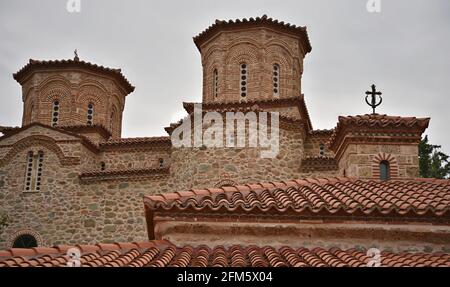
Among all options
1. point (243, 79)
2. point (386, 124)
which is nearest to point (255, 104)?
point (243, 79)

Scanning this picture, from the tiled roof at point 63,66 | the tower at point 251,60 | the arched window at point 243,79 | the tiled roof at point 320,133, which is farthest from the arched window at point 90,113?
the tiled roof at point 320,133

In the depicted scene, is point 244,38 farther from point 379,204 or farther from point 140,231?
point 379,204

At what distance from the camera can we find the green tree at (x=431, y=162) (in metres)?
25.6

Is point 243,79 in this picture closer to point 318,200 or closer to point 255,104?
point 255,104

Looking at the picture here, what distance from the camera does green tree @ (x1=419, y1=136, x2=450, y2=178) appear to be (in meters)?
25.6

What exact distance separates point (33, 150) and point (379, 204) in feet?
49.0

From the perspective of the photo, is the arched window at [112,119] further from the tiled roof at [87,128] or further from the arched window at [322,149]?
the arched window at [322,149]

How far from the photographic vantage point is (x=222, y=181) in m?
17.7

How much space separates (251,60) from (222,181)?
5.09m

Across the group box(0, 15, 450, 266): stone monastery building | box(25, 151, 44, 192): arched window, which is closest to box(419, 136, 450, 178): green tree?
box(0, 15, 450, 266): stone monastery building

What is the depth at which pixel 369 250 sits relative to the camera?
28.3 feet
